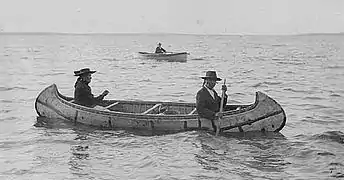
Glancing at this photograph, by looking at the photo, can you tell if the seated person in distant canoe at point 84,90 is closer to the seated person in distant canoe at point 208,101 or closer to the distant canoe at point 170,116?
the distant canoe at point 170,116

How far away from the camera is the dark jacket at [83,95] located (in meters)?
16.5

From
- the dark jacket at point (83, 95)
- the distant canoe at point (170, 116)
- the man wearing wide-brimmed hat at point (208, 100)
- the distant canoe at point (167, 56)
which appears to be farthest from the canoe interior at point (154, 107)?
the distant canoe at point (167, 56)

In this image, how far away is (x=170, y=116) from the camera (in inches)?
598

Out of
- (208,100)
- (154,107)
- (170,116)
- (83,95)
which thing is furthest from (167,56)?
(208,100)

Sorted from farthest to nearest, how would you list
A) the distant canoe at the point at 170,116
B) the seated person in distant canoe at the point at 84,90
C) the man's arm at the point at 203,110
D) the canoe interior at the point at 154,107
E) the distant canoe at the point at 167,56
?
the distant canoe at the point at 167,56 < the canoe interior at the point at 154,107 < the seated person in distant canoe at the point at 84,90 < the distant canoe at the point at 170,116 < the man's arm at the point at 203,110

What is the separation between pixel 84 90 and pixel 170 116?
3154mm

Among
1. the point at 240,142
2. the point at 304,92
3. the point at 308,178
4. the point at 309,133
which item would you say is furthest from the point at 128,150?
the point at 304,92

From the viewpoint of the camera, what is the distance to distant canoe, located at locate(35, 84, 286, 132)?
14758mm

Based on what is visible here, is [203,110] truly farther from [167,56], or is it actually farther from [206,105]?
[167,56]

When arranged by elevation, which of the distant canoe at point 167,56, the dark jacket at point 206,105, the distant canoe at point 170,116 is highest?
the distant canoe at point 167,56

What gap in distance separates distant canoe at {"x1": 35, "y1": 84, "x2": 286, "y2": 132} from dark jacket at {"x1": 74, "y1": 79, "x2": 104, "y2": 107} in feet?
1.00

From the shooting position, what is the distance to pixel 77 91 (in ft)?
54.5

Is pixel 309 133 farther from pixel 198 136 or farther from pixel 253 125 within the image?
pixel 198 136

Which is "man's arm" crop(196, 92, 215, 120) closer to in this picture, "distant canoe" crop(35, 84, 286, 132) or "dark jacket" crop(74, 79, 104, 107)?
"distant canoe" crop(35, 84, 286, 132)
